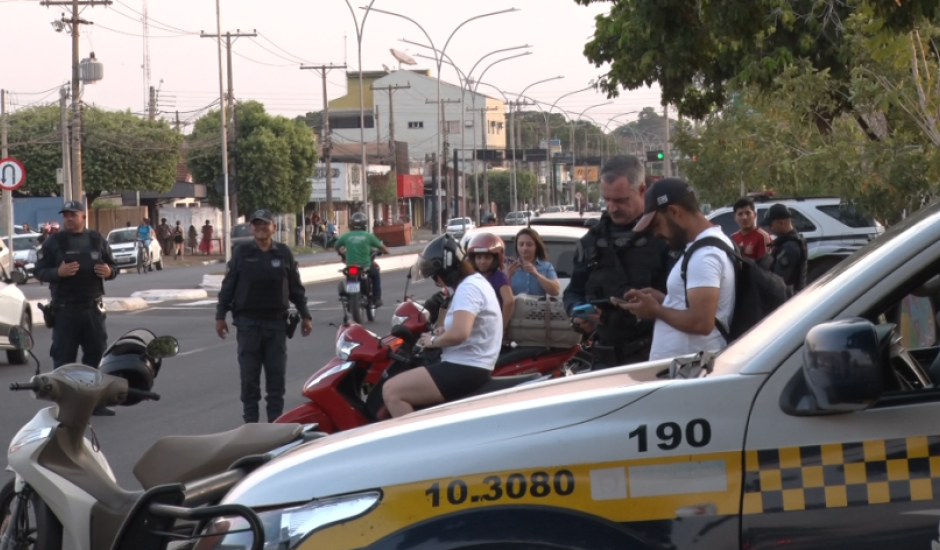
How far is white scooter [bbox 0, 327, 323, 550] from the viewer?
4.77 meters

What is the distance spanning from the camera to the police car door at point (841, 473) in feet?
9.37

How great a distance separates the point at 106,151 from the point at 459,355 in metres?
54.4

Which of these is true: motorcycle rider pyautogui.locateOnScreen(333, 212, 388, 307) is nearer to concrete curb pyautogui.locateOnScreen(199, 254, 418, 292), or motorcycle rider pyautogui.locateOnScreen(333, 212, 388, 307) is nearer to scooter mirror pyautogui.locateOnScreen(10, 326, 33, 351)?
concrete curb pyautogui.locateOnScreen(199, 254, 418, 292)

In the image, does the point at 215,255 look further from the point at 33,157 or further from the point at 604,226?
the point at 604,226

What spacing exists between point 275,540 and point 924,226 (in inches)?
71.9

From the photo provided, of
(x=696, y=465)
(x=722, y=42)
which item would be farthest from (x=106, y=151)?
(x=696, y=465)

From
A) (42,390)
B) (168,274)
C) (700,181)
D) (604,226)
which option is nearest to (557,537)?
(42,390)

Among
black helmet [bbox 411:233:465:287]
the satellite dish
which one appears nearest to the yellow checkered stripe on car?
black helmet [bbox 411:233:465:287]

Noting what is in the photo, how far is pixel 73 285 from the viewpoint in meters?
10.8

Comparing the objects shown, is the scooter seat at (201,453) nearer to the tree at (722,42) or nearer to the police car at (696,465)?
the police car at (696,465)

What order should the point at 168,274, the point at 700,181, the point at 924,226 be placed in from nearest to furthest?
the point at 924,226
the point at 700,181
the point at 168,274

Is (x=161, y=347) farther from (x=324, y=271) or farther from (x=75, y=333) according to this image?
(x=324, y=271)

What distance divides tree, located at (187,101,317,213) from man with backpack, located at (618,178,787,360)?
5885 centimetres

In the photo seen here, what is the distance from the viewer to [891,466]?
2875mm
